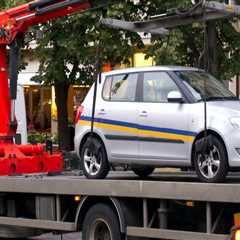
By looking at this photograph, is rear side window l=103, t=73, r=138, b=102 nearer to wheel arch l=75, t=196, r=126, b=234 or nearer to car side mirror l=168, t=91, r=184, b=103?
car side mirror l=168, t=91, r=184, b=103

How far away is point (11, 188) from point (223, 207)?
3748 mm

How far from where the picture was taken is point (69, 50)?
16.0 metres

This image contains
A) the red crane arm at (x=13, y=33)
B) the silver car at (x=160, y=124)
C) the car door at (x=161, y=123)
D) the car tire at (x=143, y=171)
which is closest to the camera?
the silver car at (x=160, y=124)

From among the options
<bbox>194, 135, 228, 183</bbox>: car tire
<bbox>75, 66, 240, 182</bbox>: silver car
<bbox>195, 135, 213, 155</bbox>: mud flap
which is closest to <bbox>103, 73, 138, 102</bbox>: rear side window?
<bbox>75, 66, 240, 182</bbox>: silver car

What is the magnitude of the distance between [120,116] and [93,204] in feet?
4.71

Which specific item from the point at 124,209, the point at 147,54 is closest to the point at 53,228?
the point at 124,209

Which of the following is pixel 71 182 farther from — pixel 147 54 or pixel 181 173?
pixel 147 54

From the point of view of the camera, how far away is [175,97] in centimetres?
892

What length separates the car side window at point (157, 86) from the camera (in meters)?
9.27

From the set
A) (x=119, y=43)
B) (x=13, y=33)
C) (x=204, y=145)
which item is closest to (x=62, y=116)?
(x=119, y=43)

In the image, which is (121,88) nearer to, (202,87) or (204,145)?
(202,87)

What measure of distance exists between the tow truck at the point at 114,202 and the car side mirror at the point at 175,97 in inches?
37.6

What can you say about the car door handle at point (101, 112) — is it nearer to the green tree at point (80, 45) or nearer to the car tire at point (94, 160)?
the car tire at point (94, 160)

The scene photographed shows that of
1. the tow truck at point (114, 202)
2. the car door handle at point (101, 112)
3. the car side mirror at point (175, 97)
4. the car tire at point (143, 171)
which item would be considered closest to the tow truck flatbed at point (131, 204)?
the tow truck at point (114, 202)
